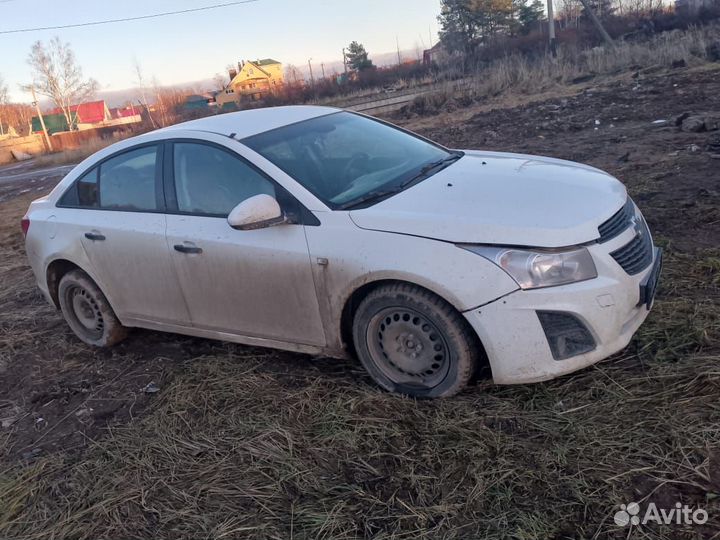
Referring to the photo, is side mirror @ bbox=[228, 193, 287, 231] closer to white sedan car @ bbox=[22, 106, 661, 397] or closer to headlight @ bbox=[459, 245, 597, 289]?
white sedan car @ bbox=[22, 106, 661, 397]

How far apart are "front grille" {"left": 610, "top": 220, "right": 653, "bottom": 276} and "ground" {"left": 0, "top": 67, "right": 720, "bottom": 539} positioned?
519mm

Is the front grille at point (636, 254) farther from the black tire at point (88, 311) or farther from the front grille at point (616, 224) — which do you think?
the black tire at point (88, 311)

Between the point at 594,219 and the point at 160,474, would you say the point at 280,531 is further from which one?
the point at 594,219

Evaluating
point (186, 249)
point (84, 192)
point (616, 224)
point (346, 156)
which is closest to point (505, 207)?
point (616, 224)

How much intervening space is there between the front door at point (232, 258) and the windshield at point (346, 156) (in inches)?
9.9

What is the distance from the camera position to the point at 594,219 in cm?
327

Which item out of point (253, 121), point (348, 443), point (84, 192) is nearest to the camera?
point (348, 443)

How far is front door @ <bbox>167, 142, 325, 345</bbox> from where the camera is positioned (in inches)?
147

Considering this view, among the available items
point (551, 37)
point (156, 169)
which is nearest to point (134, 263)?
point (156, 169)

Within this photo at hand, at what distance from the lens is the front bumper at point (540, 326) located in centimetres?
308

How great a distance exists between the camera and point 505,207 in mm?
3344

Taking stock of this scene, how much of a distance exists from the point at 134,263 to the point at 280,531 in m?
2.51

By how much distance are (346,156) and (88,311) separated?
2.65 metres

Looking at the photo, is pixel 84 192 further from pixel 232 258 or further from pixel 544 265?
pixel 544 265
